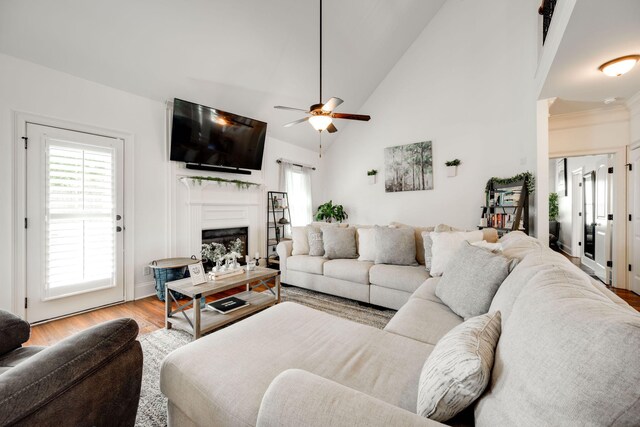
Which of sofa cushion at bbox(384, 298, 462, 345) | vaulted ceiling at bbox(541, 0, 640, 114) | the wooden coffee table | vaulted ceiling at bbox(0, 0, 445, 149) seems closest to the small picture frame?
the wooden coffee table

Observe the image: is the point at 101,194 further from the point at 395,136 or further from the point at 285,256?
the point at 395,136

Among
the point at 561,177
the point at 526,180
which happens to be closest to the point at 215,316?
the point at 526,180

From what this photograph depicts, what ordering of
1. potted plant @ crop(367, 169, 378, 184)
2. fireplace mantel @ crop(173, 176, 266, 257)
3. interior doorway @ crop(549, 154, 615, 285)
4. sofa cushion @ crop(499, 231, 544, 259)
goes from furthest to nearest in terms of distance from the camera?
potted plant @ crop(367, 169, 378, 184) < interior doorway @ crop(549, 154, 615, 285) < fireplace mantel @ crop(173, 176, 266, 257) < sofa cushion @ crop(499, 231, 544, 259)

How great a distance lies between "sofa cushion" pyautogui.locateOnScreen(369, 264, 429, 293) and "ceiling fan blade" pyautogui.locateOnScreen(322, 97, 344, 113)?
1.73 meters

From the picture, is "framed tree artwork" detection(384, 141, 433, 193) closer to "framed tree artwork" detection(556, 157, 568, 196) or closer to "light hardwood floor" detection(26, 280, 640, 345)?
"light hardwood floor" detection(26, 280, 640, 345)

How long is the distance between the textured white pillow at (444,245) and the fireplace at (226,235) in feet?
9.47

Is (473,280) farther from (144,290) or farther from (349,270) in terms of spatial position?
(144,290)

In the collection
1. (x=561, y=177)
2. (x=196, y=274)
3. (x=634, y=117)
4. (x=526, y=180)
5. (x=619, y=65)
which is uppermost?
(x=619, y=65)

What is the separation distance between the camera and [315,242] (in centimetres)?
356

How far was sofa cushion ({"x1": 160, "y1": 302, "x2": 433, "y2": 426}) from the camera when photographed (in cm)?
95

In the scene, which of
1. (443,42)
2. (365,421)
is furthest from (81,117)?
(443,42)

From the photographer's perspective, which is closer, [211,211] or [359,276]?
[359,276]

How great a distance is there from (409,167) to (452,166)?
2.43 feet

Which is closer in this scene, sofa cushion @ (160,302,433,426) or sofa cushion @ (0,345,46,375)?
sofa cushion @ (160,302,433,426)
